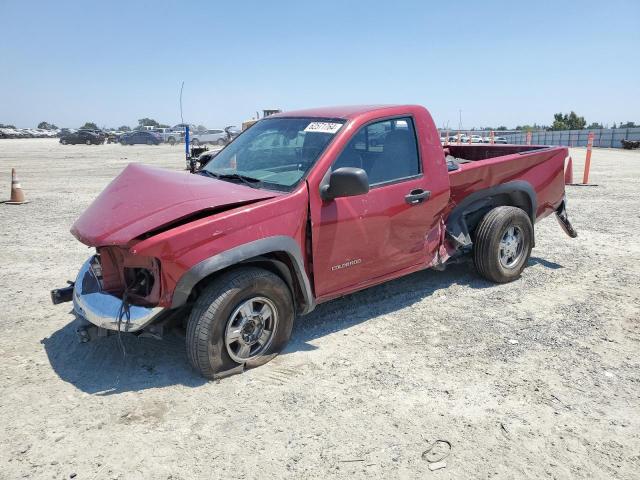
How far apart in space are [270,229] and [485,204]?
110 inches

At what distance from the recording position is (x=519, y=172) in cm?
559

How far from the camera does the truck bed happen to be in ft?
16.8

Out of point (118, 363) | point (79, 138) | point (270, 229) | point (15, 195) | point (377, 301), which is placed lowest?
point (118, 363)

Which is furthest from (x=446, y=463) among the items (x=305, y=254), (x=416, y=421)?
(x=305, y=254)

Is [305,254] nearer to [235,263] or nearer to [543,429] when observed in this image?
[235,263]

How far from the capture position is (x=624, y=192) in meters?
12.4

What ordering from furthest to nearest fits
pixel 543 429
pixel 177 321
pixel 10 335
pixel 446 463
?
pixel 10 335 < pixel 177 321 < pixel 543 429 < pixel 446 463

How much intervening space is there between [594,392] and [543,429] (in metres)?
0.65

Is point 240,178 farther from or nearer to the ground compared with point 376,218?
farther from the ground

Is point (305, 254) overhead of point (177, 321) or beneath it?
overhead

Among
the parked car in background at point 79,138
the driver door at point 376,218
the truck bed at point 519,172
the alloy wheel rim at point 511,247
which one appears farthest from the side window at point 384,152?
the parked car in background at point 79,138

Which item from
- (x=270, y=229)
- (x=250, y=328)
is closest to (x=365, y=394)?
(x=250, y=328)

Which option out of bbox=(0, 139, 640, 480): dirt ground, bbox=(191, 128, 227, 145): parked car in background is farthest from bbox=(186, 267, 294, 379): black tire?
bbox=(191, 128, 227, 145): parked car in background

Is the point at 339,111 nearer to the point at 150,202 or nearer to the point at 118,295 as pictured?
the point at 150,202
